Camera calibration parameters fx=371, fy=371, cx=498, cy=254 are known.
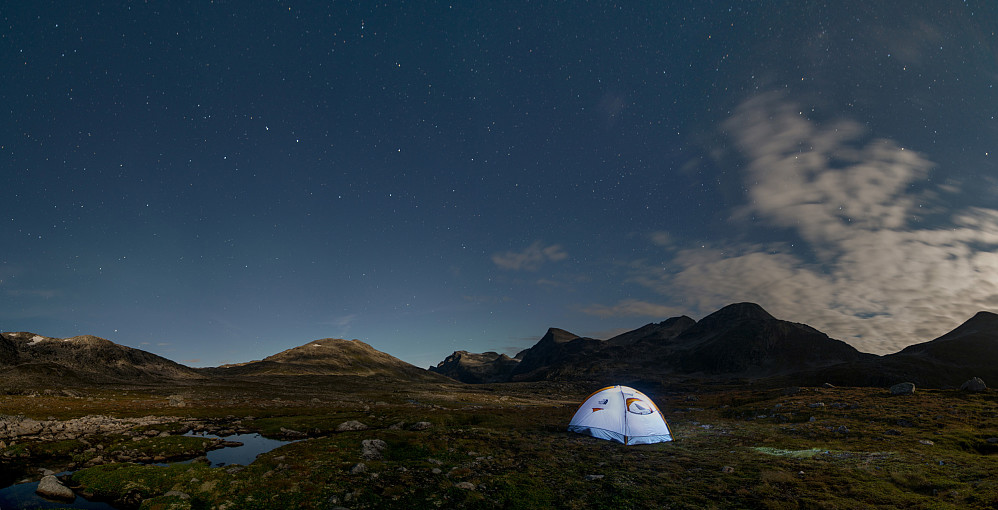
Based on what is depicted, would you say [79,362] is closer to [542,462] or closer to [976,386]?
[542,462]

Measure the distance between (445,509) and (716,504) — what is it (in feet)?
32.7

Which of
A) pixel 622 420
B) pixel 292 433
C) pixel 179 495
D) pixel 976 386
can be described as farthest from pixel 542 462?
pixel 976 386

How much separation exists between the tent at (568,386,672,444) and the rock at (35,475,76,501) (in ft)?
92.7

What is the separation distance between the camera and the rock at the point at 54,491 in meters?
16.3

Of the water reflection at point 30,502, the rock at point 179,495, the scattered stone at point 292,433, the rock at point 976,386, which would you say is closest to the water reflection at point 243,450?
the scattered stone at point 292,433

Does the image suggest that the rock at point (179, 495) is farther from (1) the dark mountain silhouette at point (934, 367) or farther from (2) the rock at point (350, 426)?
(1) the dark mountain silhouette at point (934, 367)

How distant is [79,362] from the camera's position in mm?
149125

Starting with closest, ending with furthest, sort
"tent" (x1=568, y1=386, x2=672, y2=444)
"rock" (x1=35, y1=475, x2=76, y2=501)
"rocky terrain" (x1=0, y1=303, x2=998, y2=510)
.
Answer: "rocky terrain" (x1=0, y1=303, x2=998, y2=510)
"rock" (x1=35, y1=475, x2=76, y2=501)
"tent" (x1=568, y1=386, x2=672, y2=444)

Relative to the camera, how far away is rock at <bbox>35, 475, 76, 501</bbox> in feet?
53.4

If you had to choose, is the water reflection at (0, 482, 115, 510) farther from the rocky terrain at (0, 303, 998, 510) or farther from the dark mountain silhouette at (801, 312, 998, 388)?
the dark mountain silhouette at (801, 312, 998, 388)

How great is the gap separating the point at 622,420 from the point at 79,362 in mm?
217947

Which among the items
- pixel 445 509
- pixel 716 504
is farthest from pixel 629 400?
pixel 445 509

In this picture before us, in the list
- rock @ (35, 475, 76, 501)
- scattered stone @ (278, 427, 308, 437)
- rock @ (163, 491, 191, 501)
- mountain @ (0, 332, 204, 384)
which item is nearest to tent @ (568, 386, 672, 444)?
rock @ (163, 491, 191, 501)

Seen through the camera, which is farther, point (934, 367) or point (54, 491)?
point (934, 367)
